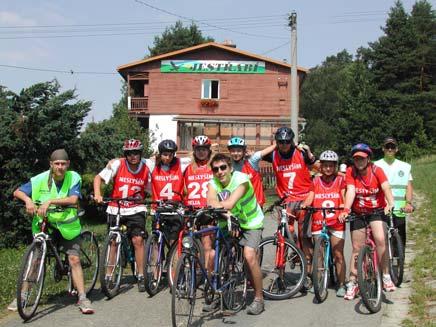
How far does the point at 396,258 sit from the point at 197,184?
2.81 metres

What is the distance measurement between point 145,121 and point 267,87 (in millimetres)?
9797

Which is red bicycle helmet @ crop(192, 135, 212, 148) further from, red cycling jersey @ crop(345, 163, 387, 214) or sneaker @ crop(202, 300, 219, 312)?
sneaker @ crop(202, 300, 219, 312)

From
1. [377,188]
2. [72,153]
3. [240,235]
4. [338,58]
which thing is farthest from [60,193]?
[338,58]

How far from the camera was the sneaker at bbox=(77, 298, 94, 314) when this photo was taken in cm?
654

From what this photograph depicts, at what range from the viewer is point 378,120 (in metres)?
56.4

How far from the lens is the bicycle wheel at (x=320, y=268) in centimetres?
692

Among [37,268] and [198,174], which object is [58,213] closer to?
[37,268]

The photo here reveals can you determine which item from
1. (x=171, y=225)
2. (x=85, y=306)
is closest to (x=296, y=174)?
(x=171, y=225)

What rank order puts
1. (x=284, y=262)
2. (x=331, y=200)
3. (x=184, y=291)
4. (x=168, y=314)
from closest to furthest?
(x=184, y=291), (x=168, y=314), (x=284, y=262), (x=331, y=200)

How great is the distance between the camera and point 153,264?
24.5 feet

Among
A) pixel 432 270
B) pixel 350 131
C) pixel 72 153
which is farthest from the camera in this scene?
pixel 350 131

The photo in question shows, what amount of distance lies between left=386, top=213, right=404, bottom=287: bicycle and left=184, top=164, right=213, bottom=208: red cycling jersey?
2.44 meters

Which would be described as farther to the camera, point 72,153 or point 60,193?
point 72,153

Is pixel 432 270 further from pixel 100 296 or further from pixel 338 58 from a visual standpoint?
pixel 338 58
